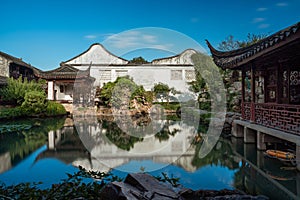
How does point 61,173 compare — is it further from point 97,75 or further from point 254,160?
point 97,75

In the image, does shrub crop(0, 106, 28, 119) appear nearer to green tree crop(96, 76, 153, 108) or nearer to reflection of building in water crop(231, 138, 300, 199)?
green tree crop(96, 76, 153, 108)

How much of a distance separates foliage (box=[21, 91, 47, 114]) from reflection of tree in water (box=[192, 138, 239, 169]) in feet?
30.0

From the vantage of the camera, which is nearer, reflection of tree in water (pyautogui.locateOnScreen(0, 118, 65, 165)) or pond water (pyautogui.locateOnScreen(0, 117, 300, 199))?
pond water (pyautogui.locateOnScreen(0, 117, 300, 199))

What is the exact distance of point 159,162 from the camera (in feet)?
15.3

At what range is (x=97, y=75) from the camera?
1582 centimetres

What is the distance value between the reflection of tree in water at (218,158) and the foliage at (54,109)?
935cm

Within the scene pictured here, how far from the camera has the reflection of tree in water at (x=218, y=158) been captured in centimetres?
482

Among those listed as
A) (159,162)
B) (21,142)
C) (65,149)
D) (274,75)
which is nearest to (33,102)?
(21,142)

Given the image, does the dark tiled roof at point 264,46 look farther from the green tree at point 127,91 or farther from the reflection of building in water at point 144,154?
the green tree at point 127,91

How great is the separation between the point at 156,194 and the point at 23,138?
21.1ft

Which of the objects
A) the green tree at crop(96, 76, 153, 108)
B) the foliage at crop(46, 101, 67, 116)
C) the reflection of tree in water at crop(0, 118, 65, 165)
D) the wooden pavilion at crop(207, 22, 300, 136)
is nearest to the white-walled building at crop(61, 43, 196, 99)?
the green tree at crop(96, 76, 153, 108)

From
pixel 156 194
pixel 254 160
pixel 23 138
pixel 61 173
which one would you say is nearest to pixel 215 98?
pixel 254 160

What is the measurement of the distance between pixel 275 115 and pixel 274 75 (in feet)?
6.21

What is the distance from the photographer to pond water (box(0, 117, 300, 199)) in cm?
377
